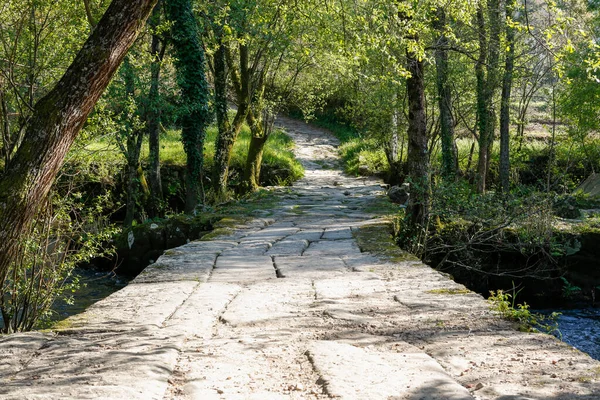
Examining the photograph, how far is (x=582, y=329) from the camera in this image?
9539mm

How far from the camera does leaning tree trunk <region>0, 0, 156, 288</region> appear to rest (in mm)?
4965

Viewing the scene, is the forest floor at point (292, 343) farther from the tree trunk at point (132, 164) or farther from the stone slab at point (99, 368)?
the tree trunk at point (132, 164)

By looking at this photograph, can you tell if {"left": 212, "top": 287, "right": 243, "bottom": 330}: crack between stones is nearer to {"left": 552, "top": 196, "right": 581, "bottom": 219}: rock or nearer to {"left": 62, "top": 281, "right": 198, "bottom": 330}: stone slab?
{"left": 62, "top": 281, "right": 198, "bottom": 330}: stone slab

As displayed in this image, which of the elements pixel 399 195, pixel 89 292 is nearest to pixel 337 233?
pixel 89 292

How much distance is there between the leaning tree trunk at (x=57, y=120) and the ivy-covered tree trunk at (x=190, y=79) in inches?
353

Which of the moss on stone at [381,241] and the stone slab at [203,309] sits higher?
the moss on stone at [381,241]

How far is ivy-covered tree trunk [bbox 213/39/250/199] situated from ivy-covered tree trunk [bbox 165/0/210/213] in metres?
1.45

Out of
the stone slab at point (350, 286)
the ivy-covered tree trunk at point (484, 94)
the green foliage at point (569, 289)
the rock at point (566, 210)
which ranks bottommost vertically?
the green foliage at point (569, 289)

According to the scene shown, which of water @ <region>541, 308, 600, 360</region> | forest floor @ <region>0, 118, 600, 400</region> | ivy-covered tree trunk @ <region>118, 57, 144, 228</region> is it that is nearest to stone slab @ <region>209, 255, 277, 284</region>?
forest floor @ <region>0, 118, 600, 400</region>

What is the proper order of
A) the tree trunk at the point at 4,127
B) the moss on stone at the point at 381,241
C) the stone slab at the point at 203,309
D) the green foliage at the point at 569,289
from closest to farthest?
the stone slab at the point at 203,309, the tree trunk at the point at 4,127, the moss on stone at the point at 381,241, the green foliage at the point at 569,289

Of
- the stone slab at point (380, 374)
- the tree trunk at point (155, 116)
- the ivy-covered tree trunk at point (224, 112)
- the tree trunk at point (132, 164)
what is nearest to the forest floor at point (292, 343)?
the stone slab at point (380, 374)

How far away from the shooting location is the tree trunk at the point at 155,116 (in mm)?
14203

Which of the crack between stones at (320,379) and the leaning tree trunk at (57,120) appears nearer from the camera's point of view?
the crack between stones at (320,379)

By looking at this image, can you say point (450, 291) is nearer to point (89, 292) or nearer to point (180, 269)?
point (180, 269)
